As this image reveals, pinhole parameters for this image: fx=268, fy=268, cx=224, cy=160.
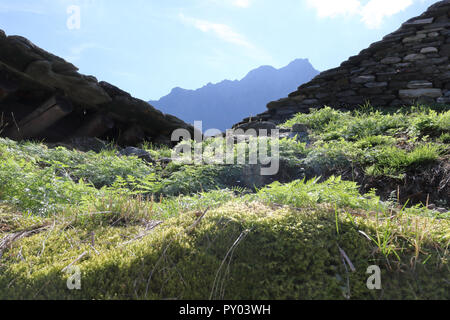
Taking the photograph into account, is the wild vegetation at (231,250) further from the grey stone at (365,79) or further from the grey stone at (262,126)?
the grey stone at (365,79)

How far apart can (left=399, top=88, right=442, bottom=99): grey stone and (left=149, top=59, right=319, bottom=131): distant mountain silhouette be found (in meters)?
102

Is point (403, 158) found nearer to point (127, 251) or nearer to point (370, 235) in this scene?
point (370, 235)

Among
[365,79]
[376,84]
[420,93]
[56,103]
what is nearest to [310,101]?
[365,79]

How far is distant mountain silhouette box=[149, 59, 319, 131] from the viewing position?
115062 millimetres

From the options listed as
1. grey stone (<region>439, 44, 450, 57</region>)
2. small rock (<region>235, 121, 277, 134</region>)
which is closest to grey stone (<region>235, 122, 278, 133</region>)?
small rock (<region>235, 121, 277, 134</region>)

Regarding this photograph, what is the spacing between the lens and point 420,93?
8.87 metres

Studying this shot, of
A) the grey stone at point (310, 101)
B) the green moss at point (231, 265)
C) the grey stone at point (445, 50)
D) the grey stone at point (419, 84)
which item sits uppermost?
the grey stone at point (445, 50)

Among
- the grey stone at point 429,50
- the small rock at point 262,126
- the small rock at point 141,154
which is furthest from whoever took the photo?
the grey stone at point 429,50

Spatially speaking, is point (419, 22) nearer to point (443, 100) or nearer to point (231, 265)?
point (443, 100)

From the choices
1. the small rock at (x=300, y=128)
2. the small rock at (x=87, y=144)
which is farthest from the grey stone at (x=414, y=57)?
the small rock at (x=87, y=144)

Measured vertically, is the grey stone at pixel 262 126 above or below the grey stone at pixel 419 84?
below

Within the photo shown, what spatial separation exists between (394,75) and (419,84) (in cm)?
82

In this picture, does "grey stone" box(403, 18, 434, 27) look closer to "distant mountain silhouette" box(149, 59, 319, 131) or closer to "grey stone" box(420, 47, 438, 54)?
"grey stone" box(420, 47, 438, 54)

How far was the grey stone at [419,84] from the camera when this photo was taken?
8.90 meters
